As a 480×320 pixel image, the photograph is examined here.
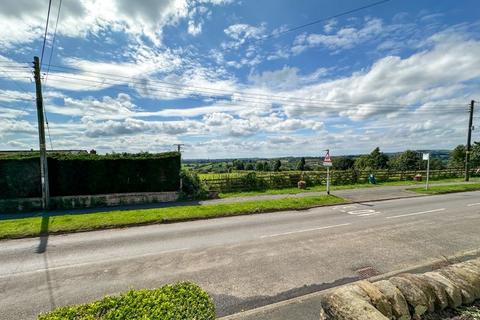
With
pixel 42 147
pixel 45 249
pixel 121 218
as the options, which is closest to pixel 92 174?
pixel 42 147

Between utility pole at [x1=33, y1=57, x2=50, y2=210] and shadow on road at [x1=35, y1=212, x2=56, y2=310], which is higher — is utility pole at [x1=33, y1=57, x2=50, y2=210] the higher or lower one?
the higher one

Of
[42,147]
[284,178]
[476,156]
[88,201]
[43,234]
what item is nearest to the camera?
[43,234]

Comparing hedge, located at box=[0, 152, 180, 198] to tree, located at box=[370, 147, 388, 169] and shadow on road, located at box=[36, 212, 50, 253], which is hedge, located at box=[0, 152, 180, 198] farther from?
tree, located at box=[370, 147, 388, 169]

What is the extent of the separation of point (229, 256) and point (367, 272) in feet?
12.3

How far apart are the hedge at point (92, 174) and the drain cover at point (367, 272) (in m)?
13.7

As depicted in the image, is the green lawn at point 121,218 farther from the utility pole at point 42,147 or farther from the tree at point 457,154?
the tree at point 457,154

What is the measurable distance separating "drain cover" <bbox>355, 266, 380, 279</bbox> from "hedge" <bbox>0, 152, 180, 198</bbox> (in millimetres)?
13674

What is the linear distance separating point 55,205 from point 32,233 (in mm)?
5345

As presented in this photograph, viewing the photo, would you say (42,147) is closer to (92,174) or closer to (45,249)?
(92,174)

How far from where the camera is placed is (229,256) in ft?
22.9

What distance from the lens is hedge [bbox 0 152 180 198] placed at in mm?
14023

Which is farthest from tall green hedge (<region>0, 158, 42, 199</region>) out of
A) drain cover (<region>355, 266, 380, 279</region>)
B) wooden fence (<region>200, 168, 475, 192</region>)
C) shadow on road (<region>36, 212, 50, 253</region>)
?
drain cover (<region>355, 266, 380, 279</region>)

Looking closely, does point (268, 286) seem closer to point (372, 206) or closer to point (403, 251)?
point (403, 251)

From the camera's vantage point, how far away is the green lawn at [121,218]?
969 centimetres
